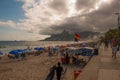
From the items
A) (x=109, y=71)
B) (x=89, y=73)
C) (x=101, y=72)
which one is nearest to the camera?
(x=89, y=73)

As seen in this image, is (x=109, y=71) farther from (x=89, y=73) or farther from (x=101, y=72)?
(x=89, y=73)

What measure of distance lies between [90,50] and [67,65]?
3.66 meters

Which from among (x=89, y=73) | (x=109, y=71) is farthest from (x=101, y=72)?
(x=89, y=73)

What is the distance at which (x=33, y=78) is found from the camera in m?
18.7

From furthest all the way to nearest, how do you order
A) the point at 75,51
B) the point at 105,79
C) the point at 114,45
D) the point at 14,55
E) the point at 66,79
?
the point at 14,55, the point at 75,51, the point at 66,79, the point at 114,45, the point at 105,79

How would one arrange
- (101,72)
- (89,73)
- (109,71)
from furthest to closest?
(109,71) < (101,72) < (89,73)

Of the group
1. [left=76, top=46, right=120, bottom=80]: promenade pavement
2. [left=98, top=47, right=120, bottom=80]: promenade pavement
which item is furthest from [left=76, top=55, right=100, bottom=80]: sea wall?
[left=98, top=47, right=120, bottom=80]: promenade pavement

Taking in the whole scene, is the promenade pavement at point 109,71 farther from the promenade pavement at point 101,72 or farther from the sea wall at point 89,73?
the sea wall at point 89,73

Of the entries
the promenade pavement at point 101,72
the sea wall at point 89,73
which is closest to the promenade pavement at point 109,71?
the promenade pavement at point 101,72

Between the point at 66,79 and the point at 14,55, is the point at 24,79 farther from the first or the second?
the point at 14,55

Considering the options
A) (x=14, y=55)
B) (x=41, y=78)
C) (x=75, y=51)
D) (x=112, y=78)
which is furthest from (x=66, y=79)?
(x=14, y=55)

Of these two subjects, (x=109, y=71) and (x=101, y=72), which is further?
(x=109, y=71)

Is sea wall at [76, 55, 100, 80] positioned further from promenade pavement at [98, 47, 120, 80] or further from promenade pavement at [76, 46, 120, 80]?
promenade pavement at [98, 47, 120, 80]

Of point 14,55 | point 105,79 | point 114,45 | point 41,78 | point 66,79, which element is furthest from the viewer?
point 14,55
